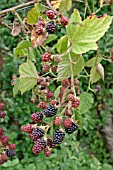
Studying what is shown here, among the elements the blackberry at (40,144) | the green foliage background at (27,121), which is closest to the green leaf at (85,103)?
the blackberry at (40,144)

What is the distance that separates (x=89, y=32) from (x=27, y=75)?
19cm

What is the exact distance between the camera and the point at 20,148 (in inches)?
88.9

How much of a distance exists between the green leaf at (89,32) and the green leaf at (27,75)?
0.15 m

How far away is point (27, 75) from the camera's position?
27.3 inches

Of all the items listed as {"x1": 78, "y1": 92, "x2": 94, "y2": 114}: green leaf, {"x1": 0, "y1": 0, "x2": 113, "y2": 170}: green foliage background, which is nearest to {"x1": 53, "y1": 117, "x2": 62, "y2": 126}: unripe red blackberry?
{"x1": 78, "y1": 92, "x2": 94, "y2": 114}: green leaf

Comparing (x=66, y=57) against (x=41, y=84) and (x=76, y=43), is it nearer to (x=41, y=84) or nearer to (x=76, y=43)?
(x=76, y=43)

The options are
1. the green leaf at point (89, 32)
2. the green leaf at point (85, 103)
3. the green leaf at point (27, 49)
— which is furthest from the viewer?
the green leaf at point (85, 103)

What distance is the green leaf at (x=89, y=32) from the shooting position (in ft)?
1.79

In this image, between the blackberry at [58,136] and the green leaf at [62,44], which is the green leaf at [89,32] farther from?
the blackberry at [58,136]

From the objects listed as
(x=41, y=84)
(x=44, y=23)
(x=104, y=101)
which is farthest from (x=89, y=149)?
(x=44, y=23)

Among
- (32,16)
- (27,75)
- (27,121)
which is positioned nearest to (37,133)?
(27,75)

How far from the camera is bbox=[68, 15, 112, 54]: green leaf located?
545 millimetres

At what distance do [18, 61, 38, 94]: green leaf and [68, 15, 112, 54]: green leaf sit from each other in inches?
6.1

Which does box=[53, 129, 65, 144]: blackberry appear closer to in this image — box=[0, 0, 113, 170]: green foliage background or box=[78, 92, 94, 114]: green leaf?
box=[78, 92, 94, 114]: green leaf
